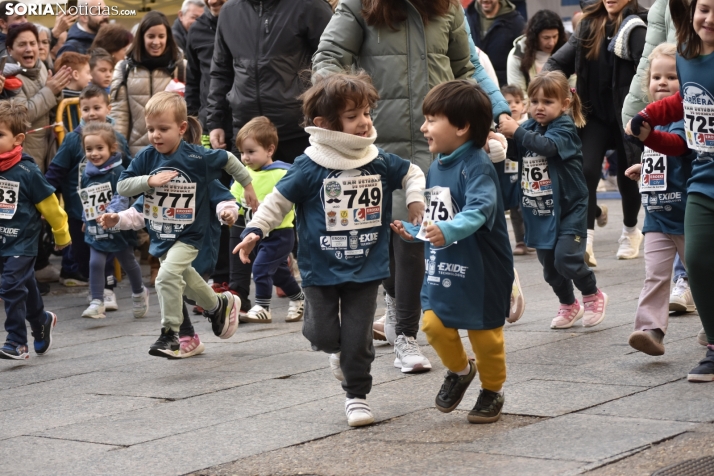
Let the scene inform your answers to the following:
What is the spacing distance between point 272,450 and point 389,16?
2.52 metres

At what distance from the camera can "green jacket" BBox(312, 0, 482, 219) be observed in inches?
243

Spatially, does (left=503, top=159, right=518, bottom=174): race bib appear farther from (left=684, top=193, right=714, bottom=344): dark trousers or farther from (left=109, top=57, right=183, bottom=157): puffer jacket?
(left=109, top=57, right=183, bottom=157): puffer jacket

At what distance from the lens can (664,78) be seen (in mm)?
6035

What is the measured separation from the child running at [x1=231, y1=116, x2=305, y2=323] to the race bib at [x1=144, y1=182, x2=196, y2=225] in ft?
4.12

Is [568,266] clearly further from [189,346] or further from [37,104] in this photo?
[37,104]

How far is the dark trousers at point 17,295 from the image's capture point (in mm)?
7336

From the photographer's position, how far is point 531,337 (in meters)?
6.98

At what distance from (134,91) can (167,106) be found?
384 centimetres

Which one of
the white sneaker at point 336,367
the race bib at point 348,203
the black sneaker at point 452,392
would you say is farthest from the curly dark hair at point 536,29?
the black sneaker at point 452,392

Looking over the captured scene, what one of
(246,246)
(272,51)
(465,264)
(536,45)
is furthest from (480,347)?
(536,45)

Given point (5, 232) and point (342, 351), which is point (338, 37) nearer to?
point (342, 351)

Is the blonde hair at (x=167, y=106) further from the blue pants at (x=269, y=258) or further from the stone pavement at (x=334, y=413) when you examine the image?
the blue pants at (x=269, y=258)

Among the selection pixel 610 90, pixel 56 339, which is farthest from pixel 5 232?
pixel 610 90

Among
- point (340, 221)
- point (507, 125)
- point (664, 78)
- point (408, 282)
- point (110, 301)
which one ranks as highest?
point (664, 78)
